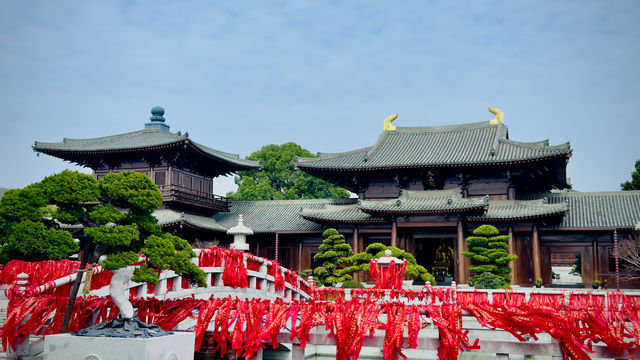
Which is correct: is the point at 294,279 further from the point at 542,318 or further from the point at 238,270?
the point at 542,318

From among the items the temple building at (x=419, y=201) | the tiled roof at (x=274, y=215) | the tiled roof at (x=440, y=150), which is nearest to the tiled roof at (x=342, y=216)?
the temple building at (x=419, y=201)

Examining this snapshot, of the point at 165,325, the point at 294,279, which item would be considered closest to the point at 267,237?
the point at 294,279

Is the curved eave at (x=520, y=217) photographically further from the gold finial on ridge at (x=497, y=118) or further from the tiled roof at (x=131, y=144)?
the tiled roof at (x=131, y=144)

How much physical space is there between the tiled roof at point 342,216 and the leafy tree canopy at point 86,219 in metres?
23.4

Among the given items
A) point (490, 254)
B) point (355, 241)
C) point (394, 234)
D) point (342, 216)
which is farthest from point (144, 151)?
point (490, 254)

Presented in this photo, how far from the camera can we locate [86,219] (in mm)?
11516

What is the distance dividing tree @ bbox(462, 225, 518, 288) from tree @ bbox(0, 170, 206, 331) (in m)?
20.7

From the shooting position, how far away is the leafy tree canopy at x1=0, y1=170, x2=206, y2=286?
11.1m

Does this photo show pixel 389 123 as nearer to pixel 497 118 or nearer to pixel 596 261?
pixel 497 118

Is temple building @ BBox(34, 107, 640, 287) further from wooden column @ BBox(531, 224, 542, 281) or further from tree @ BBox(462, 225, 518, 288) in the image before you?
tree @ BBox(462, 225, 518, 288)

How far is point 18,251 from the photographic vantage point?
11.3 meters

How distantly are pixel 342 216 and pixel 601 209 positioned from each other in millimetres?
14835

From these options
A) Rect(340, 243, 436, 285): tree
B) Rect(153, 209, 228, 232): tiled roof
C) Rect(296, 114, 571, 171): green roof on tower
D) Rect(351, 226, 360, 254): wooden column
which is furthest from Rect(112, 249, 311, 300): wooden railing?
Rect(296, 114, 571, 171): green roof on tower

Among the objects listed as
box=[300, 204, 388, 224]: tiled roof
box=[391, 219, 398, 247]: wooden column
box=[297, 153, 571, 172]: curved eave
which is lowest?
box=[391, 219, 398, 247]: wooden column
